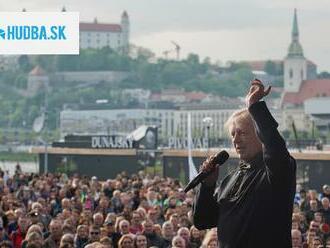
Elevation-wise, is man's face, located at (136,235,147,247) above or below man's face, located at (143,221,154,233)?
above

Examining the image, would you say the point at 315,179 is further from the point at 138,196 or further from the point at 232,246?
the point at 232,246

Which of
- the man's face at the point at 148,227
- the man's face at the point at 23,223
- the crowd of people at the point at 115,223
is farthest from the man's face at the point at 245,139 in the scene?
the man's face at the point at 23,223

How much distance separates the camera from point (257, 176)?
180 inches

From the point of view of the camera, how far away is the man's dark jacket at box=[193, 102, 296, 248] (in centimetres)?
443

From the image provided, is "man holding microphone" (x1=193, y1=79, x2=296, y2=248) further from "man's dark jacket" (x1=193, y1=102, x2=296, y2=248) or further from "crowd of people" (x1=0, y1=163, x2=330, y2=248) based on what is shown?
"crowd of people" (x1=0, y1=163, x2=330, y2=248)

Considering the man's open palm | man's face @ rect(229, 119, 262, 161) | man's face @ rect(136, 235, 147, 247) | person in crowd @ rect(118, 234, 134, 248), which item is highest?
the man's open palm

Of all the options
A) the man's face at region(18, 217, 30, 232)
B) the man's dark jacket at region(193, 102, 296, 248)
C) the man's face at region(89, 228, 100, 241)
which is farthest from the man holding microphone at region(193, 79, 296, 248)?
the man's face at region(18, 217, 30, 232)

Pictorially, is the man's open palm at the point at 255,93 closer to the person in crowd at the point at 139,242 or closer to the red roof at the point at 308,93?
the person in crowd at the point at 139,242

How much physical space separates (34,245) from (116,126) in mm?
176514

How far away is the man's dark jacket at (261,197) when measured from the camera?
4430 mm

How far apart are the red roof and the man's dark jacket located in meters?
188

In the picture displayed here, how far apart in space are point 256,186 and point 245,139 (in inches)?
7.1

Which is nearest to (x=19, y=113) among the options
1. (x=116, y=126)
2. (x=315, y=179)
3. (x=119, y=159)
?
(x=116, y=126)

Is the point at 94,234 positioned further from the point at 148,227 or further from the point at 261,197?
the point at 261,197
